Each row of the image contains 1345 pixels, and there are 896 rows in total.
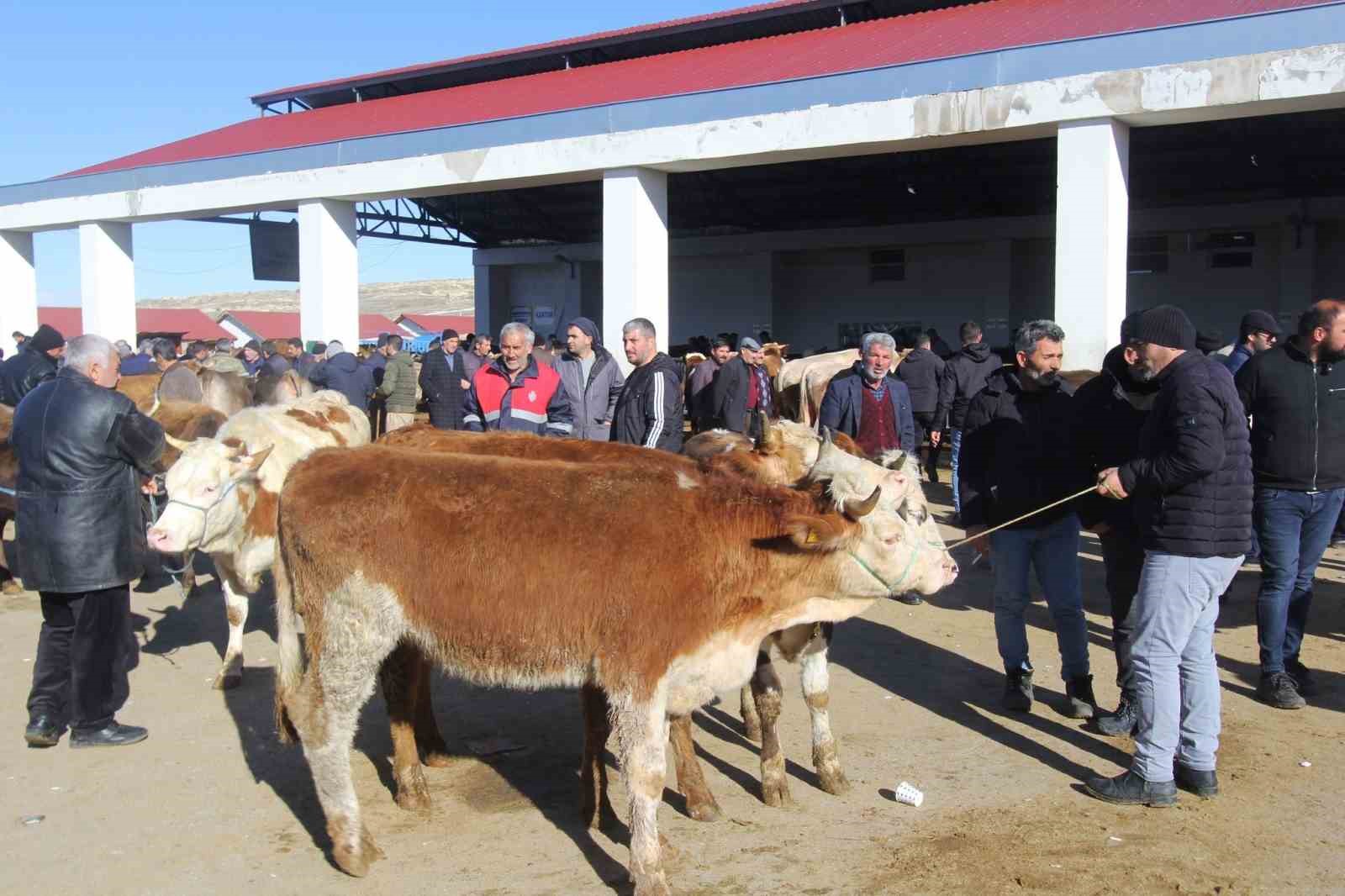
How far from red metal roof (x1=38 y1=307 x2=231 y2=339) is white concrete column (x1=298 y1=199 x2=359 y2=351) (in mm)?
37111

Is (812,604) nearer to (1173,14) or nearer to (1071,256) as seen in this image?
(1071,256)

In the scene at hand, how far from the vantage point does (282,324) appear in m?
65.6

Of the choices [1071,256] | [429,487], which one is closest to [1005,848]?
[429,487]

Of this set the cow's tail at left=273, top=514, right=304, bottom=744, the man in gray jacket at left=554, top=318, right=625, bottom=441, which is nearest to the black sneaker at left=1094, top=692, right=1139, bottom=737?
the man in gray jacket at left=554, top=318, right=625, bottom=441

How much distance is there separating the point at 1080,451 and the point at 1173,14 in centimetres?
1164

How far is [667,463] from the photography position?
5.10 metres

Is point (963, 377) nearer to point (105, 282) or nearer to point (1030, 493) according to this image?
point (1030, 493)

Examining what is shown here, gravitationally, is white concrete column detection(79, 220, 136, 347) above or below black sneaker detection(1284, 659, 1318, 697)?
above

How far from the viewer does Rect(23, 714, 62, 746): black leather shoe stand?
5.93m

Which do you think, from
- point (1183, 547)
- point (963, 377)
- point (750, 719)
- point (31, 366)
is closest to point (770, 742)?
point (750, 719)

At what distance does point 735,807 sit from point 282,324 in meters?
65.2

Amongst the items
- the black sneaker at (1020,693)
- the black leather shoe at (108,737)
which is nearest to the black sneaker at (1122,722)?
the black sneaker at (1020,693)

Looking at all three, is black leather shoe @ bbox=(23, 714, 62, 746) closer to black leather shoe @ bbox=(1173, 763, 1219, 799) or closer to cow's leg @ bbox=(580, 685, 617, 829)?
cow's leg @ bbox=(580, 685, 617, 829)

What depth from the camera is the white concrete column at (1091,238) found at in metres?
12.8
